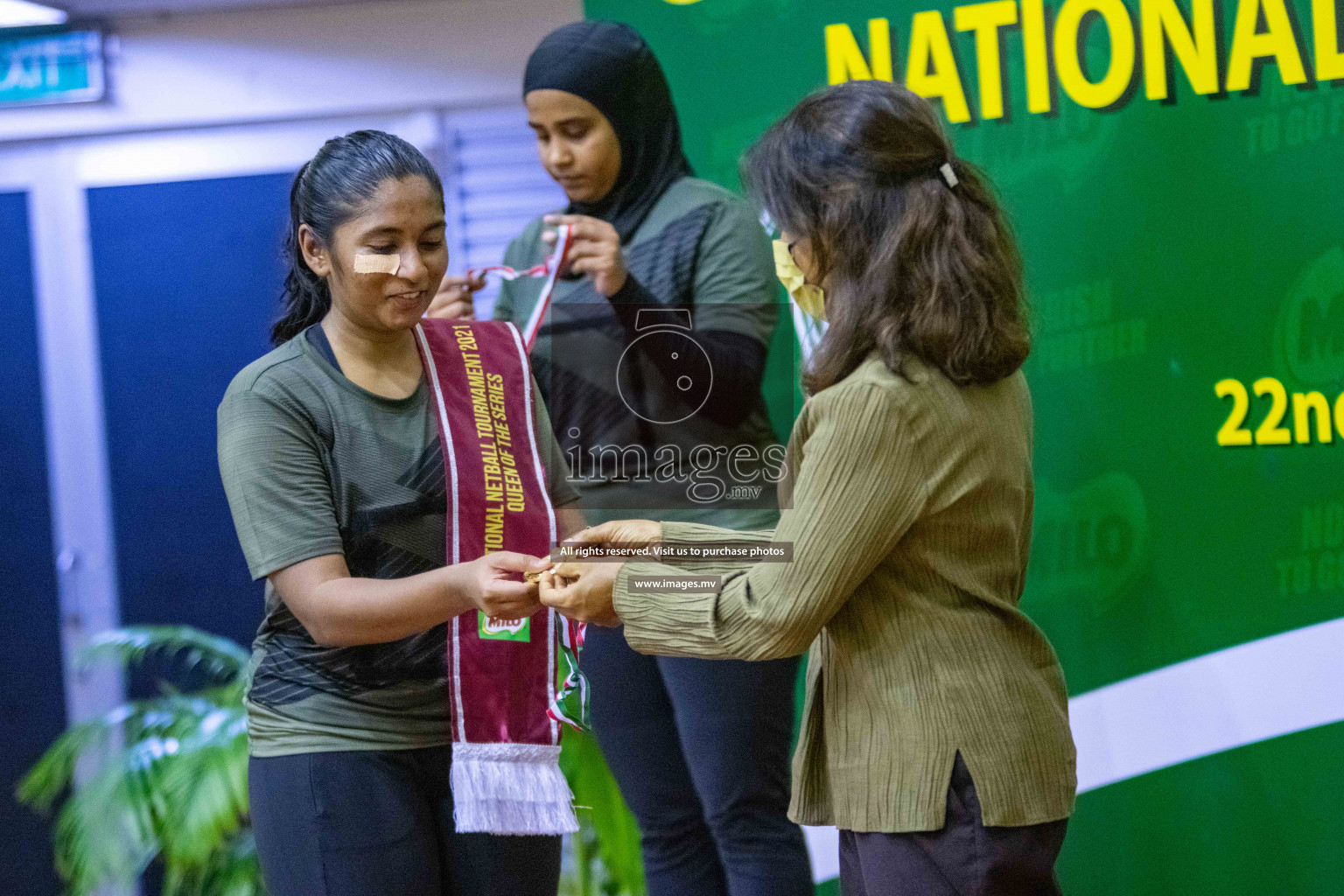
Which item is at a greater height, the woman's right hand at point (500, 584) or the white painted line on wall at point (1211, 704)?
the woman's right hand at point (500, 584)

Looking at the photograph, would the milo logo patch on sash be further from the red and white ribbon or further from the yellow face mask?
the yellow face mask

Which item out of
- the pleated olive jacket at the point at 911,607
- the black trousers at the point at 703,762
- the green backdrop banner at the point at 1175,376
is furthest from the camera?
the green backdrop banner at the point at 1175,376

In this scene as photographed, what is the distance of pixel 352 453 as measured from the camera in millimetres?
1452

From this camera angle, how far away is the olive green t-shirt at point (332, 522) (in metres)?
1.40

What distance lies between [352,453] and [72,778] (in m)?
2.05

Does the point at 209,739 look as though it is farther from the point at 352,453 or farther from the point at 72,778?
the point at 352,453

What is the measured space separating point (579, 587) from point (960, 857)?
51cm

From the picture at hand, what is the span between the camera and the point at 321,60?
2.80 m

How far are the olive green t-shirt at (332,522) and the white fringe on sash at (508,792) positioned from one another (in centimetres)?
5

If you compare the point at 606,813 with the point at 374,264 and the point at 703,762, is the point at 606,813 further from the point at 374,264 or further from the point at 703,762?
the point at 374,264

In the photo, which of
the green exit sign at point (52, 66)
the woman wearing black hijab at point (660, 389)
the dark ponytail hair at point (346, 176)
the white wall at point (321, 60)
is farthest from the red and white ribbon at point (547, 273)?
the green exit sign at point (52, 66)

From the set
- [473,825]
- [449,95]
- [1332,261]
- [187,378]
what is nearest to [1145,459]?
[1332,261]

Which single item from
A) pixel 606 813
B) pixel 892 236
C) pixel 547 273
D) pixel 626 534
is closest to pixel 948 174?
pixel 892 236

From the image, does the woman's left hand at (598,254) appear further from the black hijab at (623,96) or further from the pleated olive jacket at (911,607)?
the pleated olive jacket at (911,607)
